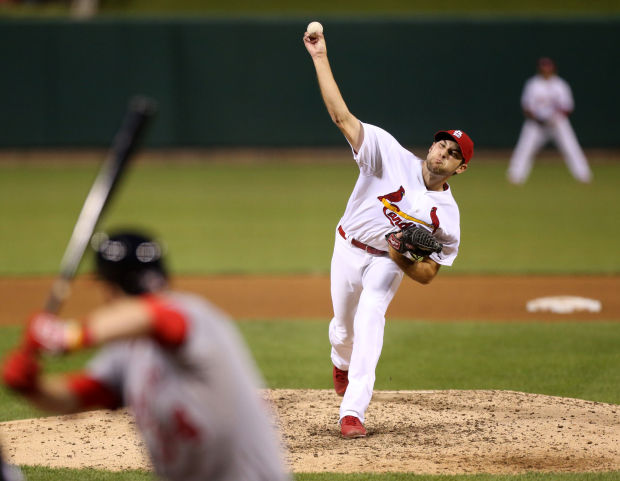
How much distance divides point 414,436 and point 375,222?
4.55 ft

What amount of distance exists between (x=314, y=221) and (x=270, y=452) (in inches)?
509

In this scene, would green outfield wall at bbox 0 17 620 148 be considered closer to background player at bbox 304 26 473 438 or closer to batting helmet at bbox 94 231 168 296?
background player at bbox 304 26 473 438

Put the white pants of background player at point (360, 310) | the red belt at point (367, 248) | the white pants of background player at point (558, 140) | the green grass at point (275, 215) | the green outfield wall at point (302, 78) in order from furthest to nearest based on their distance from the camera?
the green outfield wall at point (302, 78) → the white pants of background player at point (558, 140) → the green grass at point (275, 215) → the red belt at point (367, 248) → the white pants of background player at point (360, 310)

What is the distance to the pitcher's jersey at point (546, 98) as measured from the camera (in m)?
19.5

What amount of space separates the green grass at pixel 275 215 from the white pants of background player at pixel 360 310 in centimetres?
588

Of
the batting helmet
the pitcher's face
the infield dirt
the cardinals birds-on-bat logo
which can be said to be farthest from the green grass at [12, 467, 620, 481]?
the batting helmet

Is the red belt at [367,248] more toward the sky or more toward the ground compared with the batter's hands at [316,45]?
more toward the ground

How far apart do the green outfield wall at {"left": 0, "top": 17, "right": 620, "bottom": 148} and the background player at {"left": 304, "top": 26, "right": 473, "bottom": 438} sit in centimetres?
1806

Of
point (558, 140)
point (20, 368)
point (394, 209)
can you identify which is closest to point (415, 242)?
point (394, 209)

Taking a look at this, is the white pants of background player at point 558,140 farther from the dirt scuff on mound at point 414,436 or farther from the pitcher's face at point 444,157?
the pitcher's face at point 444,157

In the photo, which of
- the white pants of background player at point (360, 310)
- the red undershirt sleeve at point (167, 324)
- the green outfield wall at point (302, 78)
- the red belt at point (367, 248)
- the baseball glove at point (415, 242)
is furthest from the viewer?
the green outfield wall at point (302, 78)

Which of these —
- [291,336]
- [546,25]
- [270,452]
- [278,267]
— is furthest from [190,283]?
[546,25]

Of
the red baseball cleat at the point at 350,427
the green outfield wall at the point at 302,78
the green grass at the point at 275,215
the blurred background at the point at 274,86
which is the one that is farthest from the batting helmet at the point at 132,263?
the green outfield wall at the point at 302,78

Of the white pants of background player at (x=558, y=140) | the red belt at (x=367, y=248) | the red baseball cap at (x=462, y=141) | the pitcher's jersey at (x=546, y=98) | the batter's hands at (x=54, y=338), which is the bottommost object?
the batter's hands at (x=54, y=338)
